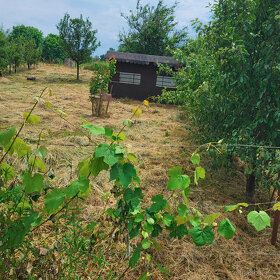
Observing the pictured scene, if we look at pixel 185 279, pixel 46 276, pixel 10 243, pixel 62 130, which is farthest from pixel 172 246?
pixel 62 130

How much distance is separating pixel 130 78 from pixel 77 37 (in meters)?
9.05

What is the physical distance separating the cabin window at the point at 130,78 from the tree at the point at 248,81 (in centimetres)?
1212

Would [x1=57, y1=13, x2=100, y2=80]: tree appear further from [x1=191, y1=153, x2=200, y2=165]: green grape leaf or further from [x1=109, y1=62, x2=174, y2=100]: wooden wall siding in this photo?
[x1=191, y1=153, x2=200, y2=165]: green grape leaf

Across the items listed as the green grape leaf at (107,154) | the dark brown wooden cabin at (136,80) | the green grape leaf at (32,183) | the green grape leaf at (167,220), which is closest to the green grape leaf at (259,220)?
the green grape leaf at (167,220)

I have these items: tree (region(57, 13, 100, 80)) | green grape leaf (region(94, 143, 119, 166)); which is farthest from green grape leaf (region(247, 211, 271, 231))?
tree (region(57, 13, 100, 80))

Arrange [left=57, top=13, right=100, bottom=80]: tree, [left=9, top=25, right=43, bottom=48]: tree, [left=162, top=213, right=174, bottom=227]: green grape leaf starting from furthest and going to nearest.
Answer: [left=9, top=25, right=43, bottom=48]: tree → [left=57, top=13, right=100, bottom=80]: tree → [left=162, top=213, right=174, bottom=227]: green grape leaf

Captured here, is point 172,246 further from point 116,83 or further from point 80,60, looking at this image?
point 80,60

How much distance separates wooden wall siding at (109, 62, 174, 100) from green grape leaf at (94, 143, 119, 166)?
15.0 m

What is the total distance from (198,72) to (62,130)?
4.10 m

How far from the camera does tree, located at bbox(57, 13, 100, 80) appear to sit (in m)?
21.1

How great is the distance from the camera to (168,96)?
5145 mm

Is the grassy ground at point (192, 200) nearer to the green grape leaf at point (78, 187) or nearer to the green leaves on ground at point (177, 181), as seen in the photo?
the green leaves on ground at point (177, 181)

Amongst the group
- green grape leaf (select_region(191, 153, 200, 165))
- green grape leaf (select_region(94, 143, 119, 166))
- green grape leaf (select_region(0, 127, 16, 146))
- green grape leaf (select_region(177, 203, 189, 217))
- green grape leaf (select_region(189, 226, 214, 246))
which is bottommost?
green grape leaf (select_region(189, 226, 214, 246))

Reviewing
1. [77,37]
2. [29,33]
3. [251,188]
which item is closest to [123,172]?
[251,188]
